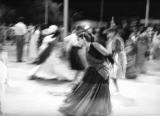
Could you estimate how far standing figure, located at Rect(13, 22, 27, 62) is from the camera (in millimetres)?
8906

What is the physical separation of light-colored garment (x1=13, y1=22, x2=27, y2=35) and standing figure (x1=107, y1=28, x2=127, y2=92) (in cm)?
341

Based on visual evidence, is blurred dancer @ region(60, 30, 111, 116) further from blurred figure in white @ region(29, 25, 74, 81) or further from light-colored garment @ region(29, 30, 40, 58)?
light-colored garment @ region(29, 30, 40, 58)

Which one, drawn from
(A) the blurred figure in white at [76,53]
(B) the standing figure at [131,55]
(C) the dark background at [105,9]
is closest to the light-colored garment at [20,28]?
(C) the dark background at [105,9]

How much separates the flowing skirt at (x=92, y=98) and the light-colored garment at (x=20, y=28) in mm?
4856

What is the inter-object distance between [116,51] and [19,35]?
4.34 meters

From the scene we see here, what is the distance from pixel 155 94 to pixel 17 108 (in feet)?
9.21

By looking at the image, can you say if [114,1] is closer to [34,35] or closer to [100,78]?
[100,78]

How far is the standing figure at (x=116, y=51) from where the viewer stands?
5980mm

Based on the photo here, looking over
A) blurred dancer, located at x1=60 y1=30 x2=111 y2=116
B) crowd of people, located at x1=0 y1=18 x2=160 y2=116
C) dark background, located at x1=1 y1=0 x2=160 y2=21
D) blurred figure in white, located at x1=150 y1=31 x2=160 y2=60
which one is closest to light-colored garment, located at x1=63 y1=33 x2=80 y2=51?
crowd of people, located at x1=0 y1=18 x2=160 y2=116

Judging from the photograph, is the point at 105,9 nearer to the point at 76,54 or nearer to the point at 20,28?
the point at 76,54

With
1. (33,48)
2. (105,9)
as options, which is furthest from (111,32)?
(33,48)

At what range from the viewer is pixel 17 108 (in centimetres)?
490

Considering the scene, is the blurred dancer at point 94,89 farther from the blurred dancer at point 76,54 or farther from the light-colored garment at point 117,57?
the light-colored garment at point 117,57

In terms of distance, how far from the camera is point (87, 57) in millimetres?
4238
